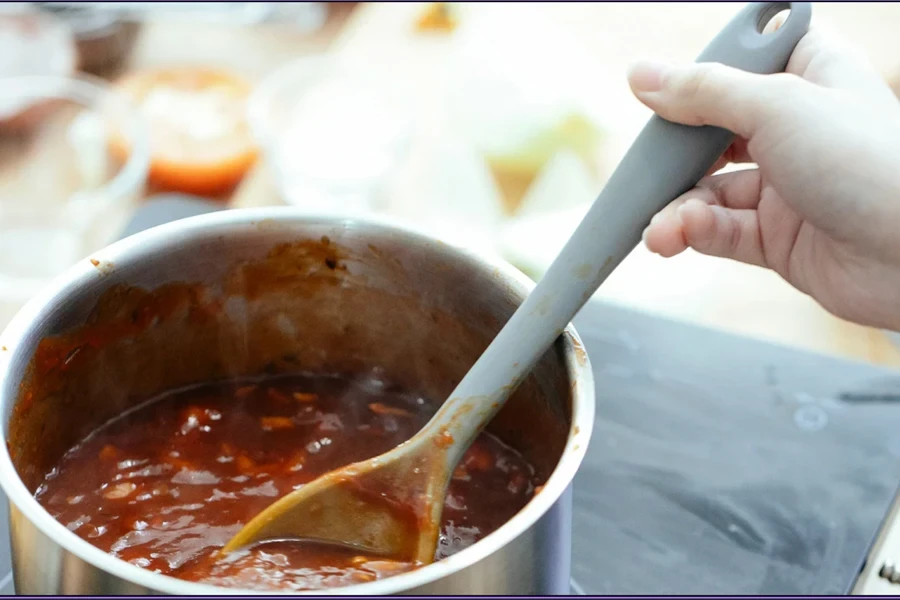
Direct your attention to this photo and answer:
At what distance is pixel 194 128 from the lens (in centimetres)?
143

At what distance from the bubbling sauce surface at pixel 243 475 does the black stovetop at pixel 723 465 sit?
0.13m

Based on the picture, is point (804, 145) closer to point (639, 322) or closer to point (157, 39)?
point (639, 322)

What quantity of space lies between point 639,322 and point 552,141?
1.28ft

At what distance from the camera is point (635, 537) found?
2.99ft

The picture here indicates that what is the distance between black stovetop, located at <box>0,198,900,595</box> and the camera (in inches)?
34.8

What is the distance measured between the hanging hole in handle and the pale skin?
2 cm

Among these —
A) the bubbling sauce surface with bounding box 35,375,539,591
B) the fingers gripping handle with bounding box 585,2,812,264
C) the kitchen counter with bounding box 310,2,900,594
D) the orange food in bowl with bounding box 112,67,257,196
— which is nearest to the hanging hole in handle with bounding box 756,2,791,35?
the fingers gripping handle with bounding box 585,2,812,264

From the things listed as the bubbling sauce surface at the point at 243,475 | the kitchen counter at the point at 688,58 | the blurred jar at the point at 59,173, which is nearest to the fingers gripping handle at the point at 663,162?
the bubbling sauce surface at the point at 243,475

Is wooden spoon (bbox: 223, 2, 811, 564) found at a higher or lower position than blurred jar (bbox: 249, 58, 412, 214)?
higher

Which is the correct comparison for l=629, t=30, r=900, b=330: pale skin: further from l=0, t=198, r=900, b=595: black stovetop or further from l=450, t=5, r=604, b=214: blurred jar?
l=450, t=5, r=604, b=214: blurred jar

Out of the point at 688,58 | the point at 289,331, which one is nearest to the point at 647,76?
the point at 289,331

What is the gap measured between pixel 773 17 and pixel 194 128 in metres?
0.94

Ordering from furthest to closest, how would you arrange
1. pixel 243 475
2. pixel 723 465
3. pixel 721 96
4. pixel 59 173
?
1. pixel 59 173
2. pixel 723 465
3. pixel 243 475
4. pixel 721 96

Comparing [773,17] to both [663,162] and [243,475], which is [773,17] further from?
[243,475]
